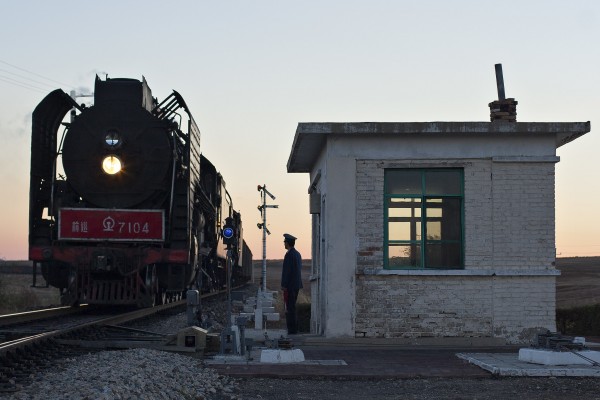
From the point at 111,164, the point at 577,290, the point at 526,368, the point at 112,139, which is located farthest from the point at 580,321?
the point at 577,290

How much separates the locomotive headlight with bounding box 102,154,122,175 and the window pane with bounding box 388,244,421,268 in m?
7.63

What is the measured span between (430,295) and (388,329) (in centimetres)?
78

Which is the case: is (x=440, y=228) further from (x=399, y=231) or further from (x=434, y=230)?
(x=399, y=231)

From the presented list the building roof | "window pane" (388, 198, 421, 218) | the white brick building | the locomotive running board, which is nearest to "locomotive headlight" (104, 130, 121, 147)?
the locomotive running board

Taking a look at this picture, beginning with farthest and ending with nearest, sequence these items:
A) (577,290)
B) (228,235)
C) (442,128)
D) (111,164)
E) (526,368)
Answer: (577,290), (111,164), (228,235), (442,128), (526,368)

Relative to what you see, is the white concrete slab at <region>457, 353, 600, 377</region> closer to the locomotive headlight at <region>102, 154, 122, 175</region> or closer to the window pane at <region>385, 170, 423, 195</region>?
the window pane at <region>385, 170, 423, 195</region>

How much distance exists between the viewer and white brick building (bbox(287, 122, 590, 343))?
11.9m

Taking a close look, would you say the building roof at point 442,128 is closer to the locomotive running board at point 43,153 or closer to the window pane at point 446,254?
the window pane at point 446,254

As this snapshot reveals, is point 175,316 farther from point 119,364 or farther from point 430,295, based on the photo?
point 119,364

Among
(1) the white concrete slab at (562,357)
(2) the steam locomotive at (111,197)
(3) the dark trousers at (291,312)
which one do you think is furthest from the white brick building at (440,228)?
(2) the steam locomotive at (111,197)

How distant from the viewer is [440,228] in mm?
12148

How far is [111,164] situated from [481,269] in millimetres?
8840

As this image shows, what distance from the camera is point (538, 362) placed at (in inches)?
353

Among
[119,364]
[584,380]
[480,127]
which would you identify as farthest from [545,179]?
[119,364]
